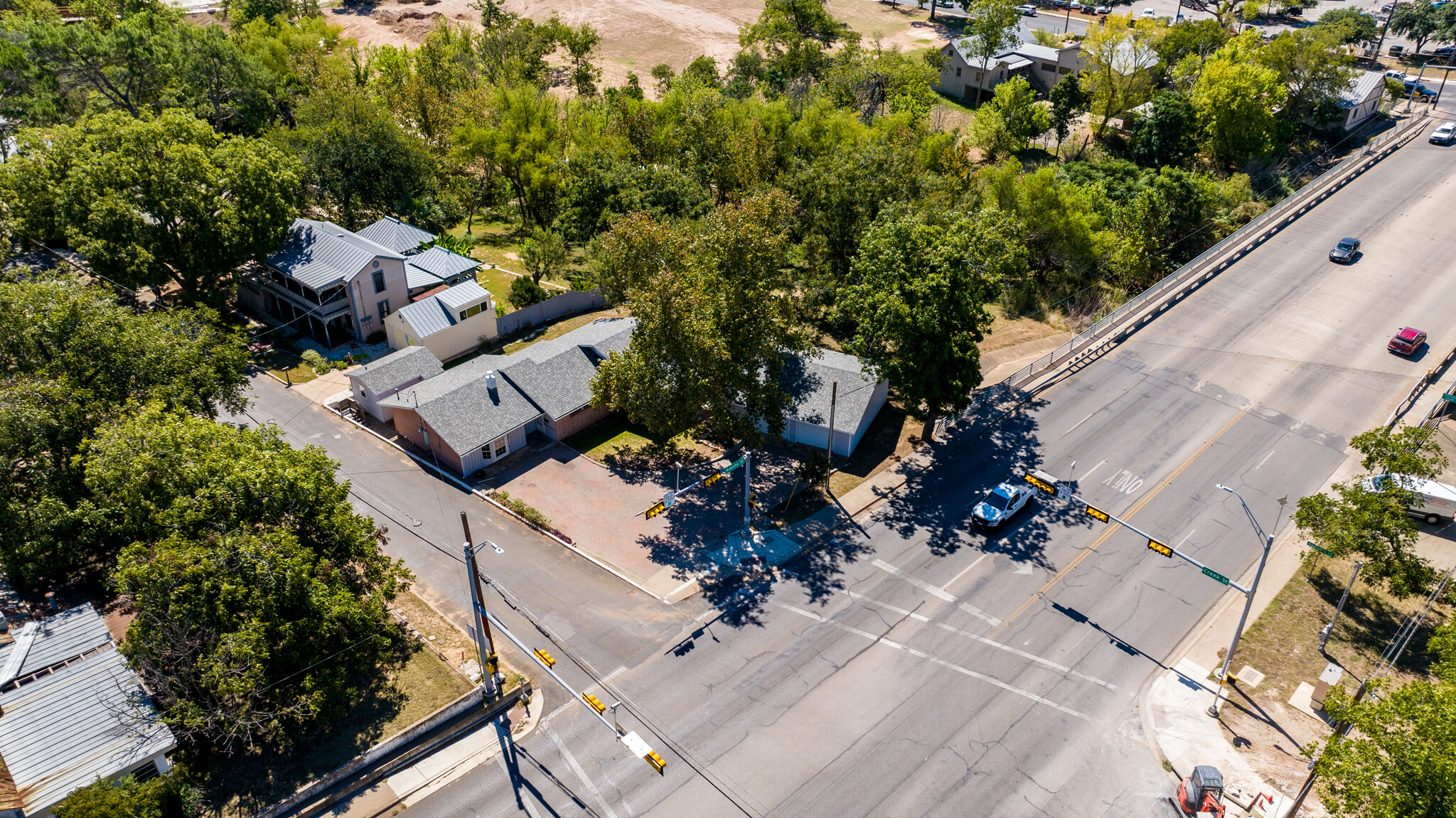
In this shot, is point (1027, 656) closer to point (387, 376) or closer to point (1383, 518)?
point (1383, 518)

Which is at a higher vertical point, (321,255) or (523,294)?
(321,255)

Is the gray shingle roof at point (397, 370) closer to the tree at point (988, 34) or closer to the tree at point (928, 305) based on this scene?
the tree at point (928, 305)

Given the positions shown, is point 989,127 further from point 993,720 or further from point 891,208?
point 993,720

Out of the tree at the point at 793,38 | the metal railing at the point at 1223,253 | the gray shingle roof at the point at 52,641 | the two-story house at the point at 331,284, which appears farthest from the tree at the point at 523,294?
the tree at the point at 793,38

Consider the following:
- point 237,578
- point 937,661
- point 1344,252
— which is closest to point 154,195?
point 237,578

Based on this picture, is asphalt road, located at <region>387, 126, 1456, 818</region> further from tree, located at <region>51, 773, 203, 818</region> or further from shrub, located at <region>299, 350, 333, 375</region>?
shrub, located at <region>299, 350, 333, 375</region>

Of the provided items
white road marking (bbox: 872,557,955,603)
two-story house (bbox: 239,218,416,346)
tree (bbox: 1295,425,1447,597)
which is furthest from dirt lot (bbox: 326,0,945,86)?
tree (bbox: 1295,425,1447,597)
